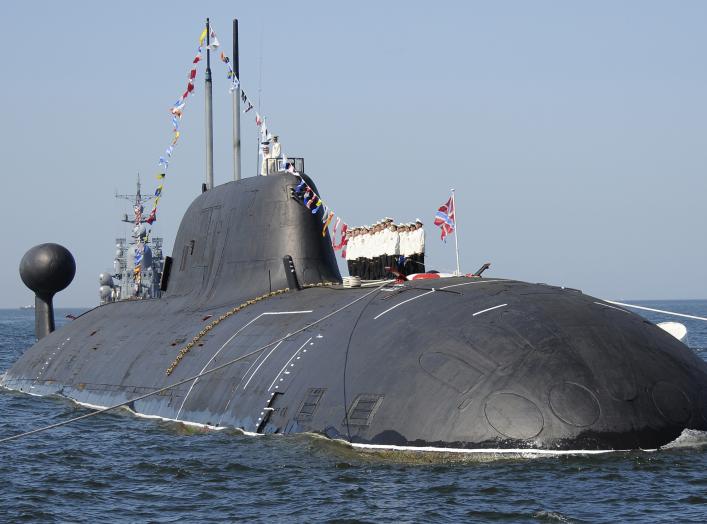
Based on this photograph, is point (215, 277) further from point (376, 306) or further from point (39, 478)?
point (39, 478)

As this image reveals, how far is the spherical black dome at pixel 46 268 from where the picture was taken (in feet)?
111

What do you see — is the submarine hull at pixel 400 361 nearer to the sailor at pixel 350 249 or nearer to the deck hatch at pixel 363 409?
the deck hatch at pixel 363 409

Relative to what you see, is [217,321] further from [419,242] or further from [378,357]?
[378,357]

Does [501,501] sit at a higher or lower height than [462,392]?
lower

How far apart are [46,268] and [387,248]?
14.5m

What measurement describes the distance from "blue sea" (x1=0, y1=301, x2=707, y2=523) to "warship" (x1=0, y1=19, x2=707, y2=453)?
0.34 metres

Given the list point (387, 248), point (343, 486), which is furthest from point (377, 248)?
point (343, 486)

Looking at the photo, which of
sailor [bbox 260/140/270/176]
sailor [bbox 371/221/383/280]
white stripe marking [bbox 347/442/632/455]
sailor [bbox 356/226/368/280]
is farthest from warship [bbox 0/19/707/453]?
sailor [bbox 356/226/368/280]

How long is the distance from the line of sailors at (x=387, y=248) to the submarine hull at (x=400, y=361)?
133 centimetres

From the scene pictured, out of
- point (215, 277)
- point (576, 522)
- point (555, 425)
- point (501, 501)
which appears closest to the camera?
point (576, 522)

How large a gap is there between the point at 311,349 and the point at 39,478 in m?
4.43

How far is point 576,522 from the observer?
10648 mm

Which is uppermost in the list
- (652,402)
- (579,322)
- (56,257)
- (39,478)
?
(56,257)

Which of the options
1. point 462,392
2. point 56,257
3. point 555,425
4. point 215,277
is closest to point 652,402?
point 555,425
